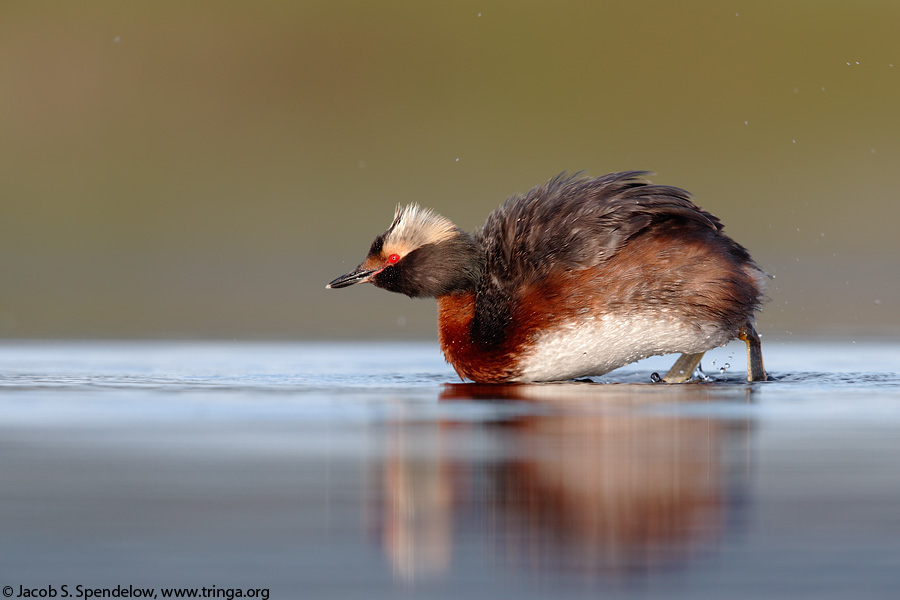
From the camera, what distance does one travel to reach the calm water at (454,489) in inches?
124

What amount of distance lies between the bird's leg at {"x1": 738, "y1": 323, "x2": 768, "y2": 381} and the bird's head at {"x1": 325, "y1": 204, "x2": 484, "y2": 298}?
1804 mm

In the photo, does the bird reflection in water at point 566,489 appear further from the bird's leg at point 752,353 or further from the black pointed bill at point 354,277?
the black pointed bill at point 354,277

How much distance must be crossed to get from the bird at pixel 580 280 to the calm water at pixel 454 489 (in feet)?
1.58

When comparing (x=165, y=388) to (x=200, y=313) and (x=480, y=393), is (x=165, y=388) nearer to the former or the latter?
(x=480, y=393)

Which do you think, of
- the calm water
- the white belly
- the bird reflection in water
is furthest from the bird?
the bird reflection in water

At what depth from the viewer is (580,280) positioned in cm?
803

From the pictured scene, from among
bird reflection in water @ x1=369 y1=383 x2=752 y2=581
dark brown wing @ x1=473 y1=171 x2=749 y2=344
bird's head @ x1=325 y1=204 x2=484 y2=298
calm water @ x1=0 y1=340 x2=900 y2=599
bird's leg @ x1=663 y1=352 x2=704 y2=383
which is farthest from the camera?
bird's leg @ x1=663 y1=352 x2=704 y2=383

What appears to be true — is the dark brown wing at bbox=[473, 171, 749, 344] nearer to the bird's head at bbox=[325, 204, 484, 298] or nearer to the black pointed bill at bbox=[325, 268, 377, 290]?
the bird's head at bbox=[325, 204, 484, 298]

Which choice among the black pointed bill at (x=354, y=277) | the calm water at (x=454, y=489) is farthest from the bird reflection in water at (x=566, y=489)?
the black pointed bill at (x=354, y=277)

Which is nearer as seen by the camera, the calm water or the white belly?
the calm water

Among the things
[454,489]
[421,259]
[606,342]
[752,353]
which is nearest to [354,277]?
[421,259]

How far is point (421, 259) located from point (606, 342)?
137cm

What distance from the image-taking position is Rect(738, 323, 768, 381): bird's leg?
8.38m

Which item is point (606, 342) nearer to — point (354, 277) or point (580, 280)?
point (580, 280)
